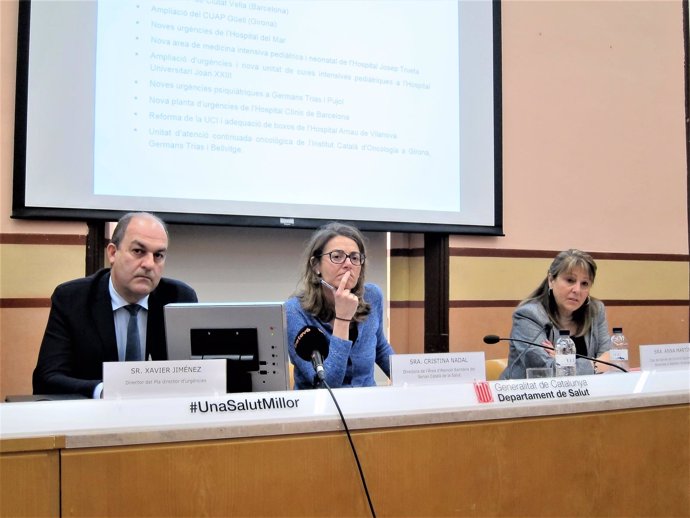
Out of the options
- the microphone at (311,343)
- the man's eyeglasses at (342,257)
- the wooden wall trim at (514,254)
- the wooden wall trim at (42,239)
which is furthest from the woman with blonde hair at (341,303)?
the wooden wall trim at (514,254)

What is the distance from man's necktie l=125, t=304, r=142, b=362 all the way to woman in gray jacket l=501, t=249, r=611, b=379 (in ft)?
4.29

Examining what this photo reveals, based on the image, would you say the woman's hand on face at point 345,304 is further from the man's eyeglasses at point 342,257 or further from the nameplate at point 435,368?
the nameplate at point 435,368

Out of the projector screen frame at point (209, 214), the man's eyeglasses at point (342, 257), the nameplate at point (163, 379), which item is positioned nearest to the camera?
the nameplate at point (163, 379)

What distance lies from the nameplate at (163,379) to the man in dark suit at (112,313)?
620 mm

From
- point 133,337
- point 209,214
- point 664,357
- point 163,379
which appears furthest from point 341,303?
point 209,214

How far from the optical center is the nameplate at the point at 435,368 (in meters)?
1.42

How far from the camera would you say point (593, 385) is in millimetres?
1521

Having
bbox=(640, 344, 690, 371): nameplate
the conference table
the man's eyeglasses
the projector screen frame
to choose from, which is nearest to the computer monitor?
the conference table

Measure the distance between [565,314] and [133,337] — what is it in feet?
5.37

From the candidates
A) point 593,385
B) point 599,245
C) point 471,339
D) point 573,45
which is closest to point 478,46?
point 573,45

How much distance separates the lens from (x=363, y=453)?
3.98 ft

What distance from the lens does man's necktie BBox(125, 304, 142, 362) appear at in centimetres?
186

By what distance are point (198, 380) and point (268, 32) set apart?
2106 millimetres

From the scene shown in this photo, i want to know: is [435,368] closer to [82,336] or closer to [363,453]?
[363,453]
